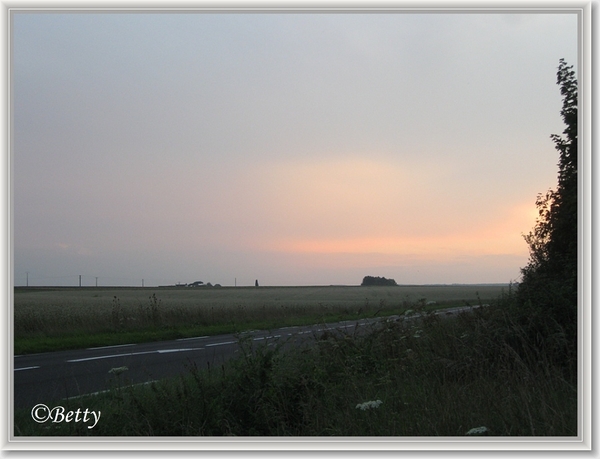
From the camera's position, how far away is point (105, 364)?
11664 mm

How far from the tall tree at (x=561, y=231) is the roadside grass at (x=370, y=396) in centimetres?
65

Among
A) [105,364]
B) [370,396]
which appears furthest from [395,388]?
[105,364]

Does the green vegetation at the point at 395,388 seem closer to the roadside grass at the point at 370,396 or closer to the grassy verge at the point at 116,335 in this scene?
the roadside grass at the point at 370,396

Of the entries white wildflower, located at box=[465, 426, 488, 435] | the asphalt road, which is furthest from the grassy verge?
white wildflower, located at box=[465, 426, 488, 435]

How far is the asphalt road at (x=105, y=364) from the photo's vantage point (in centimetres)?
830

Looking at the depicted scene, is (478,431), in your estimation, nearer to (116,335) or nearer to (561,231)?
(561,231)

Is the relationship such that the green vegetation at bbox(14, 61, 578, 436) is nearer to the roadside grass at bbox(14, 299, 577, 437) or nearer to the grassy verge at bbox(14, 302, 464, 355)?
the roadside grass at bbox(14, 299, 577, 437)

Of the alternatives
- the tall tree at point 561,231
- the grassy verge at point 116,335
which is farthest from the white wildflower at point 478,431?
the grassy verge at point 116,335

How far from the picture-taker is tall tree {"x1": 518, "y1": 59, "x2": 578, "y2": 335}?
7.96m

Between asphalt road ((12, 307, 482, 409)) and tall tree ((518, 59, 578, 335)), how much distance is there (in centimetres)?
191

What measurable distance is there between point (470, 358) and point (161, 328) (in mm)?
16021

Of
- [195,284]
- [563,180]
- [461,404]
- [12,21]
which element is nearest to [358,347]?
[461,404]

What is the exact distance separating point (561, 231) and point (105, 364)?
9192 millimetres

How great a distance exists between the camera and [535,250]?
12.8m
